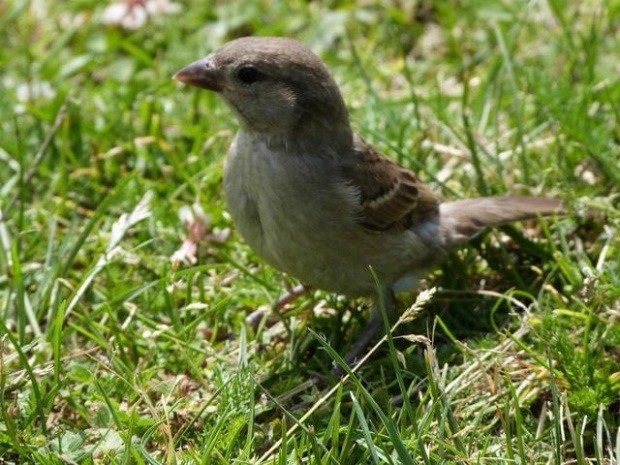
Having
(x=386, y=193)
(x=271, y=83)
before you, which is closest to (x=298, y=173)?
(x=271, y=83)

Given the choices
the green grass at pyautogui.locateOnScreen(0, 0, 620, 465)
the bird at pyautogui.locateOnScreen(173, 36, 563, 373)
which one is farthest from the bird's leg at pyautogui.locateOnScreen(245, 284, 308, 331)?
the bird at pyautogui.locateOnScreen(173, 36, 563, 373)

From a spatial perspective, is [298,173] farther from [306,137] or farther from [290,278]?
[290,278]

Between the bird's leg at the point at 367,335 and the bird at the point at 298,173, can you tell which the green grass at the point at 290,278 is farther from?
the bird at the point at 298,173

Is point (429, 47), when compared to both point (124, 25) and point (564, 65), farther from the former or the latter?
point (124, 25)

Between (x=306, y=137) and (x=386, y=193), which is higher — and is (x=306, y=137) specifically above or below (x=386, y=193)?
above

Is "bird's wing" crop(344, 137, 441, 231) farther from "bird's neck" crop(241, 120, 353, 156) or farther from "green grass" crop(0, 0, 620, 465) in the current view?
"green grass" crop(0, 0, 620, 465)

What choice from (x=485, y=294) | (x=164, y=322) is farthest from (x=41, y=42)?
(x=485, y=294)
